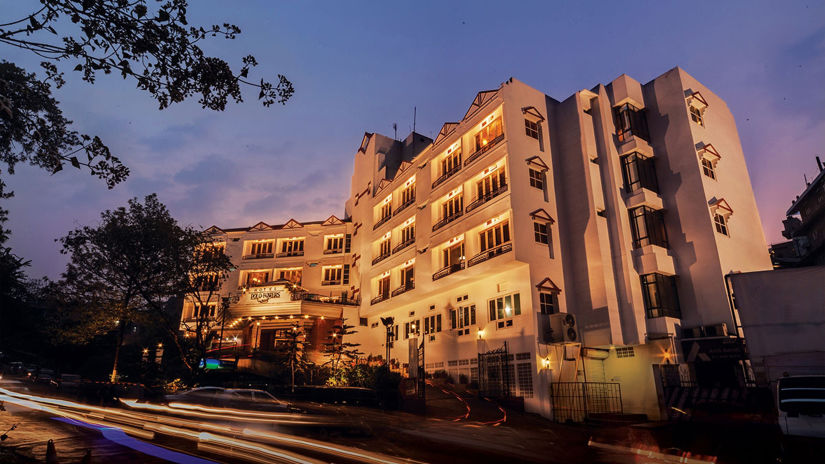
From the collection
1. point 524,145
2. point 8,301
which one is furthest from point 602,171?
point 8,301

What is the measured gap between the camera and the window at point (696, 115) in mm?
28641

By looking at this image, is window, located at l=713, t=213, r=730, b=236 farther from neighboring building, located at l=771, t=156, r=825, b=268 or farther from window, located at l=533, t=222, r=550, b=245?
neighboring building, located at l=771, t=156, r=825, b=268

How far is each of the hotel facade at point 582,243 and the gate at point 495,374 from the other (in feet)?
0.40

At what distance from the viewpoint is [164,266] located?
2933 cm

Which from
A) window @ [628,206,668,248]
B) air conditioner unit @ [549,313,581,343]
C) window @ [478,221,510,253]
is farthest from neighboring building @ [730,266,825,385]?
window @ [478,221,510,253]

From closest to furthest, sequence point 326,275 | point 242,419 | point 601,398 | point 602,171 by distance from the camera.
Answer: point 242,419
point 601,398
point 602,171
point 326,275

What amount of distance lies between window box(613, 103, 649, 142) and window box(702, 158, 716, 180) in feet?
12.0

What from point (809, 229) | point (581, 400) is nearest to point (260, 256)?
point (581, 400)

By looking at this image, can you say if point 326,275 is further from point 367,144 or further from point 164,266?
point 164,266

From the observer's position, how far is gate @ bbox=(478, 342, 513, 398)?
24.4 m

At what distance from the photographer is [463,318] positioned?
2942 centimetres

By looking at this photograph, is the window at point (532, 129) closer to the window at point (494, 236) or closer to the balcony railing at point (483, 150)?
the balcony railing at point (483, 150)

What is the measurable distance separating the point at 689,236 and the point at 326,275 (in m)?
32.7

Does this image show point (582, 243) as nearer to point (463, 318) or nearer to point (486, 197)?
point (486, 197)
